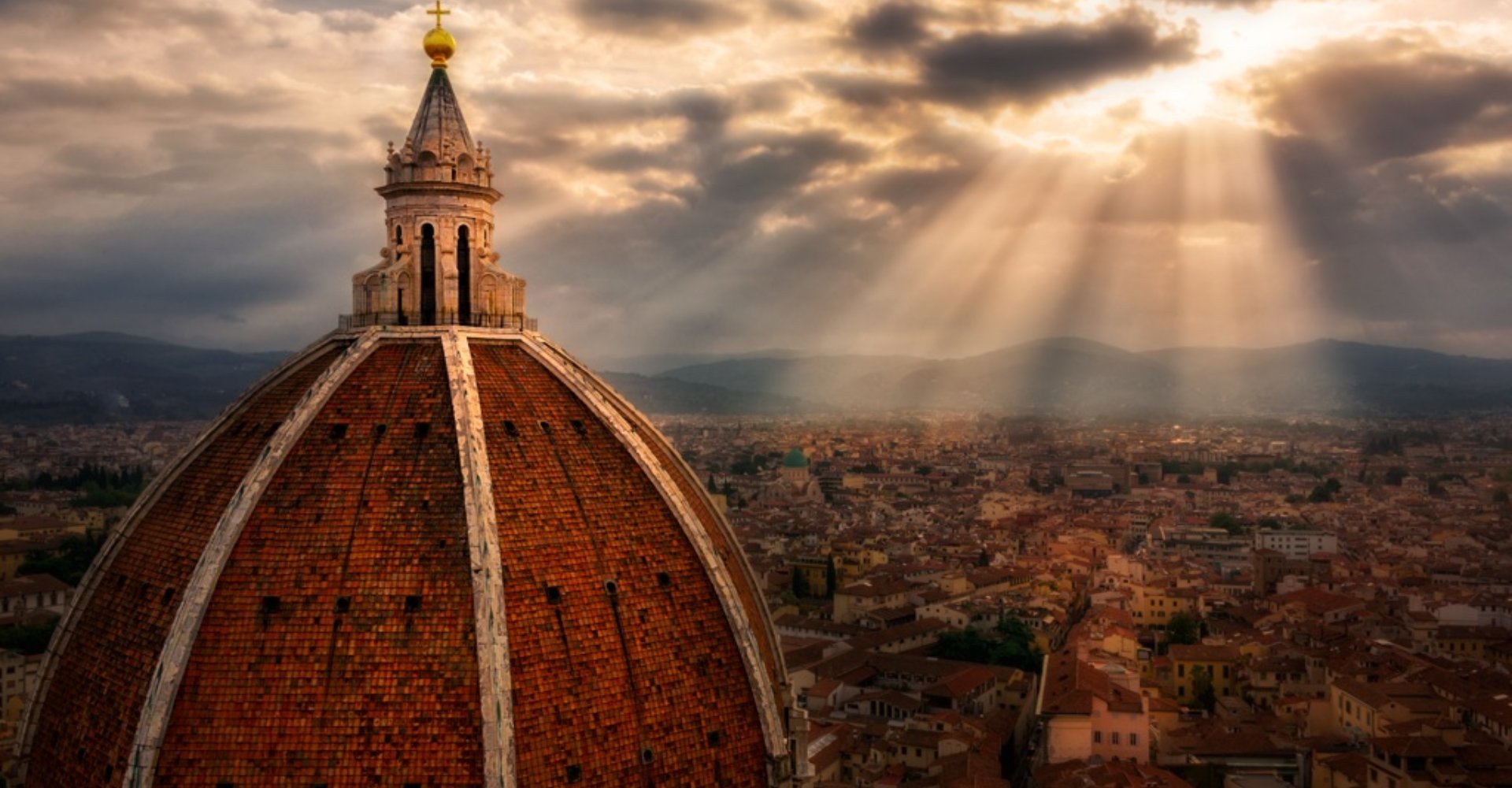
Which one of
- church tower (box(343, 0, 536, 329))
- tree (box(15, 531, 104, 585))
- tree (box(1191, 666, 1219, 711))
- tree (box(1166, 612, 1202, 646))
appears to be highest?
church tower (box(343, 0, 536, 329))

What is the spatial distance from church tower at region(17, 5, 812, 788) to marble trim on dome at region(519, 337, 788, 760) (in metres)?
0.03

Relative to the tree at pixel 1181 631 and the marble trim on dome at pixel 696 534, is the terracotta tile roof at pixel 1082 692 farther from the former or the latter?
the marble trim on dome at pixel 696 534

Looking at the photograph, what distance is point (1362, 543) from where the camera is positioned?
8588 cm

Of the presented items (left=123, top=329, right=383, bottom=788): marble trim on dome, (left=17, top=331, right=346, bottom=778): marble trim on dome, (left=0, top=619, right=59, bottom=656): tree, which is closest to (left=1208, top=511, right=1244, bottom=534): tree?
(left=0, top=619, right=59, bottom=656): tree

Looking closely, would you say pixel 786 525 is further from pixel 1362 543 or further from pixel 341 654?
pixel 341 654

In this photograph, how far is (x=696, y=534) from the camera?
13.1 metres

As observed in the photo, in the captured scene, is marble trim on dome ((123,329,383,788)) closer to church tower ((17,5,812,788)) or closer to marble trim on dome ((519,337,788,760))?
church tower ((17,5,812,788))

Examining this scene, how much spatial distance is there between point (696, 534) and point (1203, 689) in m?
42.5

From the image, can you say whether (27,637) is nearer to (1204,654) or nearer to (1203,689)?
(1203,689)

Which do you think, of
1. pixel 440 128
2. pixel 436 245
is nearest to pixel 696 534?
pixel 436 245

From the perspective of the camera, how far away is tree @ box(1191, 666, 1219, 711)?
49.2 meters

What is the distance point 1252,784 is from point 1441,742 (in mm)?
5588

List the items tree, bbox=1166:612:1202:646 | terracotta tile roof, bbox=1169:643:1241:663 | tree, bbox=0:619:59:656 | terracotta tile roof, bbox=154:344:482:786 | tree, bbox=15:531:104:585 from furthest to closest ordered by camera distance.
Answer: tree, bbox=15:531:104:585, tree, bbox=1166:612:1202:646, terracotta tile roof, bbox=1169:643:1241:663, tree, bbox=0:619:59:656, terracotta tile roof, bbox=154:344:482:786

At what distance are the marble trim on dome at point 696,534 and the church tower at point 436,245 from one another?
77 cm
